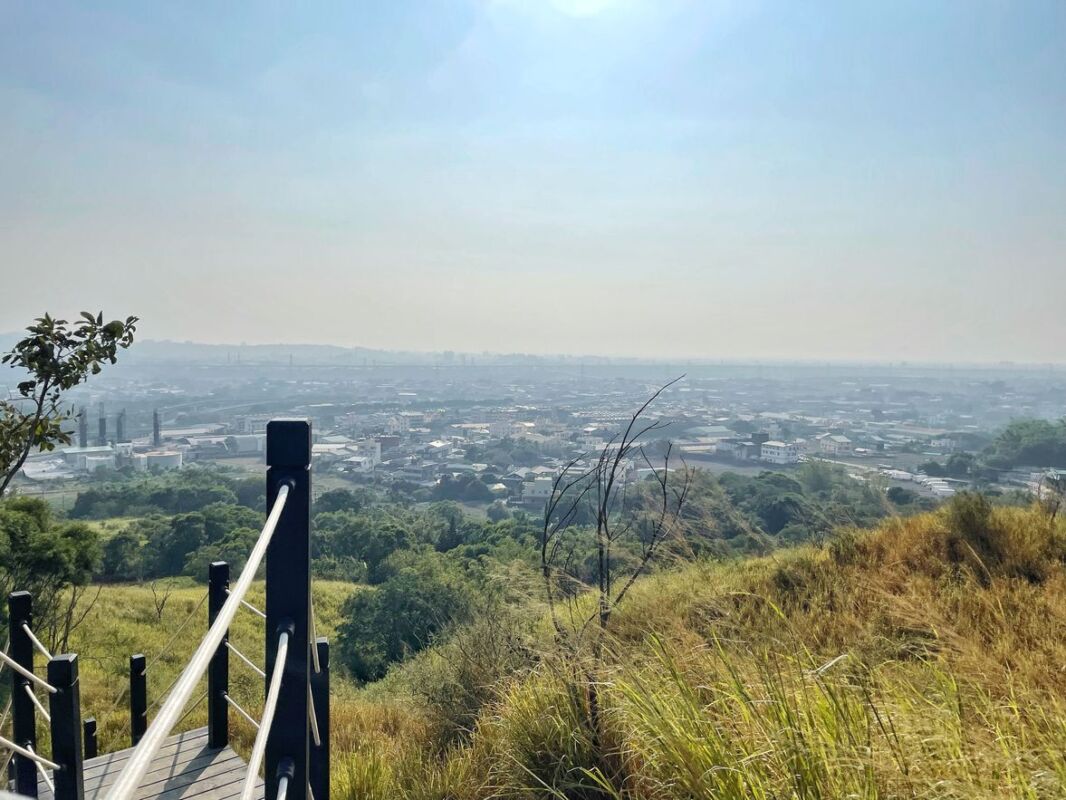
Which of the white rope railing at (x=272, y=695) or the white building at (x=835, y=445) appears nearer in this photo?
→ the white rope railing at (x=272, y=695)

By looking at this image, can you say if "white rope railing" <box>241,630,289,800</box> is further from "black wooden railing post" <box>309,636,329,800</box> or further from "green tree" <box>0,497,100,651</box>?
"green tree" <box>0,497,100,651</box>

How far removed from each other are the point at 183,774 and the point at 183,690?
92.4 inches

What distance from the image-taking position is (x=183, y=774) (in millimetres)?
2477

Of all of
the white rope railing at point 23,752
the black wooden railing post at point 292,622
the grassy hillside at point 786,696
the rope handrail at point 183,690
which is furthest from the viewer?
the grassy hillside at point 786,696

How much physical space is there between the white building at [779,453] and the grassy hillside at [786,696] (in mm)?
13287

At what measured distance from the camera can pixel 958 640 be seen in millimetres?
2301

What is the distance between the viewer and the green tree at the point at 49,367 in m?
3.40

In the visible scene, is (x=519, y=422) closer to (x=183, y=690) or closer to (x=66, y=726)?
(x=66, y=726)

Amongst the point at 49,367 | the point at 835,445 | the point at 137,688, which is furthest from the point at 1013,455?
the point at 49,367

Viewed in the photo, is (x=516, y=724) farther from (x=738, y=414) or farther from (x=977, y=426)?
(x=977, y=426)

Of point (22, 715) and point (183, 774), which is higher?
point (22, 715)

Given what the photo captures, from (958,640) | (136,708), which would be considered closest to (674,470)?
(958,640)

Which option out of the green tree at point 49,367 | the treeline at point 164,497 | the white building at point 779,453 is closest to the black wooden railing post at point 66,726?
the green tree at point 49,367

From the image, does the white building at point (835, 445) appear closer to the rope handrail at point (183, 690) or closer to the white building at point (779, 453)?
the white building at point (779, 453)
